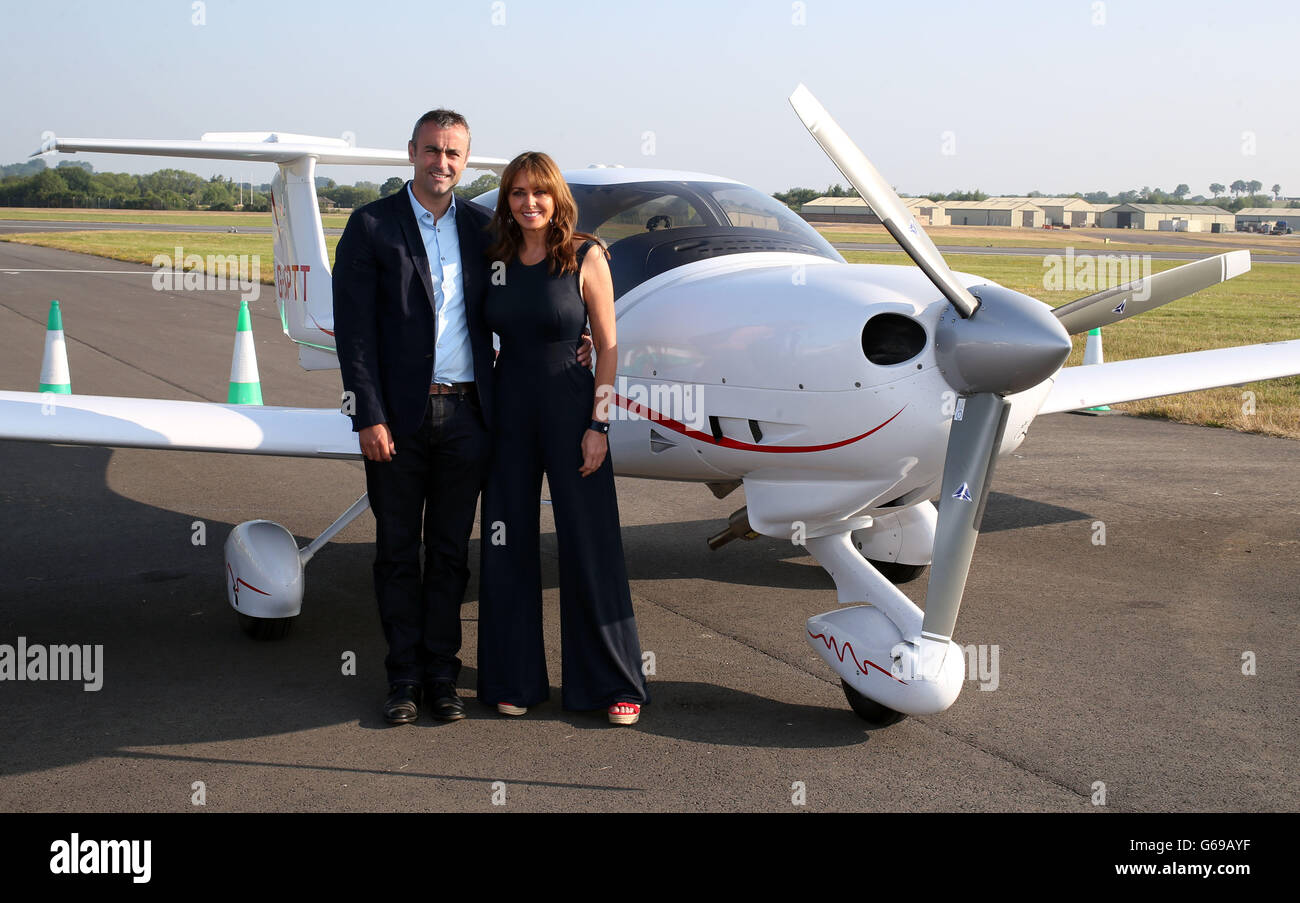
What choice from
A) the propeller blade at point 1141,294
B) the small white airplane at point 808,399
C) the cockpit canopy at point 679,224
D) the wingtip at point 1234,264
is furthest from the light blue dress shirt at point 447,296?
the wingtip at point 1234,264

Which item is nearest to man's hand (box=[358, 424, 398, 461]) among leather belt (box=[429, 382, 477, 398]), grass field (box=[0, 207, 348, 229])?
leather belt (box=[429, 382, 477, 398])

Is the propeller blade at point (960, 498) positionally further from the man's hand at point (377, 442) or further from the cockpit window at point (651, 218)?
the man's hand at point (377, 442)

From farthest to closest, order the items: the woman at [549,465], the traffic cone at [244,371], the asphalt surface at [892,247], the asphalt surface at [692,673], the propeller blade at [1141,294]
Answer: the asphalt surface at [892,247] < the traffic cone at [244,371] < the propeller blade at [1141,294] < the woman at [549,465] < the asphalt surface at [692,673]

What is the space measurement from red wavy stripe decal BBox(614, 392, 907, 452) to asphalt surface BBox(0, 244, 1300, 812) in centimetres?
95

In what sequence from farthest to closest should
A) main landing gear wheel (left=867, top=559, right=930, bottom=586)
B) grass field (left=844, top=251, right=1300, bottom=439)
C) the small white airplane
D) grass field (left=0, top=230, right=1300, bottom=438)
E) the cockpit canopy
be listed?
grass field (left=0, top=230, right=1300, bottom=438)
grass field (left=844, top=251, right=1300, bottom=439)
main landing gear wheel (left=867, top=559, right=930, bottom=586)
the cockpit canopy
the small white airplane

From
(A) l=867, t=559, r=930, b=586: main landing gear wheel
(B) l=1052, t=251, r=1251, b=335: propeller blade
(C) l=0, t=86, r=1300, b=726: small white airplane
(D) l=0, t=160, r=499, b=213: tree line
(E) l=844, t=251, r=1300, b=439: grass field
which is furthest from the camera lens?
(D) l=0, t=160, r=499, b=213: tree line

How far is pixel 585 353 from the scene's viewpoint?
169 inches

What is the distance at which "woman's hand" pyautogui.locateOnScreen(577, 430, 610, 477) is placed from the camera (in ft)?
13.9

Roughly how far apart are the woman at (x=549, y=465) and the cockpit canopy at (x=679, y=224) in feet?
2.98

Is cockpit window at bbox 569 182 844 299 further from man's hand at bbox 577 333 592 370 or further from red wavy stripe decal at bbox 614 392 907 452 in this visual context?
man's hand at bbox 577 333 592 370

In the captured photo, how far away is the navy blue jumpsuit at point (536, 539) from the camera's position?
4.21 meters

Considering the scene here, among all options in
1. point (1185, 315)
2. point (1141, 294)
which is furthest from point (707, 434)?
point (1185, 315)
